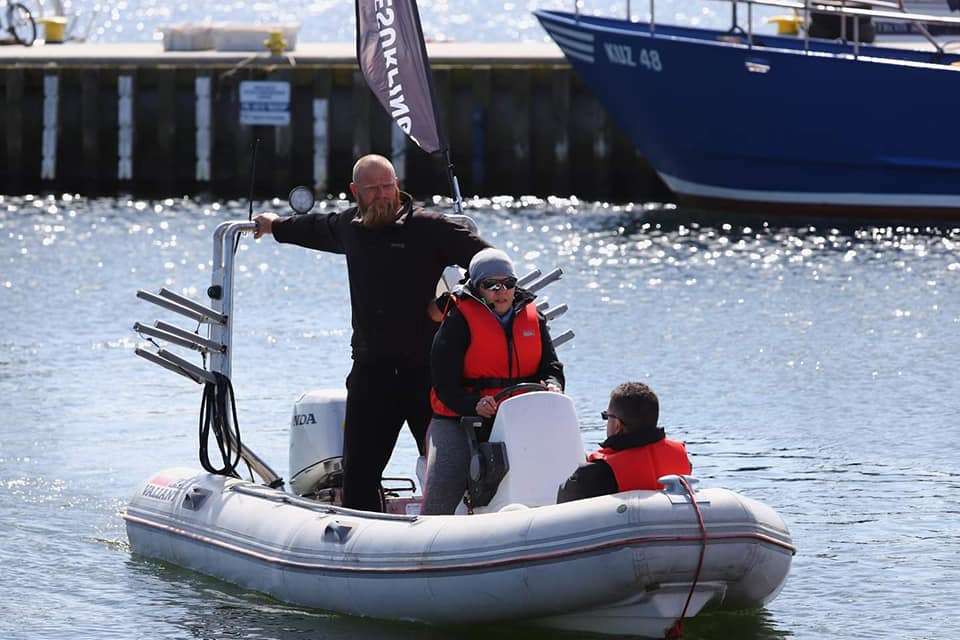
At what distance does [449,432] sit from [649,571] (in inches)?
54.0

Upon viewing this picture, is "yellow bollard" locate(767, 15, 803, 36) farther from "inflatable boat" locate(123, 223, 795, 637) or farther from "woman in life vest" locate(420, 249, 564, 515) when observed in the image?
"woman in life vest" locate(420, 249, 564, 515)

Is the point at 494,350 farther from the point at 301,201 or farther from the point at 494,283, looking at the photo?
the point at 301,201

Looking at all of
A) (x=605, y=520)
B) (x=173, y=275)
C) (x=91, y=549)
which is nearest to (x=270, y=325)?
(x=173, y=275)

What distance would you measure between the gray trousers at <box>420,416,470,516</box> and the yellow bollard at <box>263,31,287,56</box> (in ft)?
72.3

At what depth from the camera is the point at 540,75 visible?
1158 inches

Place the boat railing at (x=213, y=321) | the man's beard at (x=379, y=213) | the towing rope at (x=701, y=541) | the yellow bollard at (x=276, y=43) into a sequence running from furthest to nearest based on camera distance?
1. the yellow bollard at (x=276, y=43)
2. the boat railing at (x=213, y=321)
3. the man's beard at (x=379, y=213)
4. the towing rope at (x=701, y=541)

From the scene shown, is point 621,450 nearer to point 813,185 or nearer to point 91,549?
point 91,549

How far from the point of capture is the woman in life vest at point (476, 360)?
9281mm

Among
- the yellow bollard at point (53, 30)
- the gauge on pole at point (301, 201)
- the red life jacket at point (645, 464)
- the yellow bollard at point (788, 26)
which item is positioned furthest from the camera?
the yellow bollard at point (53, 30)

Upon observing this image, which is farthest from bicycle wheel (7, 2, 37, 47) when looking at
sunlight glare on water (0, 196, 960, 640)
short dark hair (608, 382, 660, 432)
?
short dark hair (608, 382, 660, 432)

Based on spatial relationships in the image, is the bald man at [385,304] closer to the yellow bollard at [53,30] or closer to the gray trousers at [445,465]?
the gray trousers at [445,465]

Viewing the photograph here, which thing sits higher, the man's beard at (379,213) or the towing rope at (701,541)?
the man's beard at (379,213)

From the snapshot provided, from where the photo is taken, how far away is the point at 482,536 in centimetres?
885

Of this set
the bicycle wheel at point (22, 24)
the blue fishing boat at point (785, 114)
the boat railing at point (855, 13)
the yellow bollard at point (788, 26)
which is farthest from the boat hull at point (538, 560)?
the bicycle wheel at point (22, 24)
